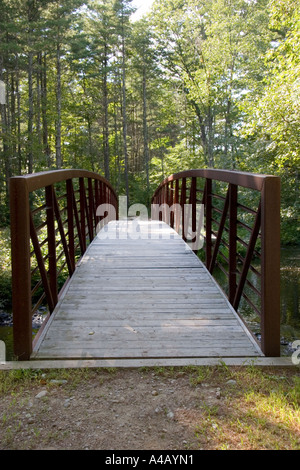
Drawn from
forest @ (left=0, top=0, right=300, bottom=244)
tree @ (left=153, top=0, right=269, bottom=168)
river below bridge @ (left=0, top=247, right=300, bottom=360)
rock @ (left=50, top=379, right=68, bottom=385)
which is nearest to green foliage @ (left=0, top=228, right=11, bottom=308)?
river below bridge @ (left=0, top=247, right=300, bottom=360)

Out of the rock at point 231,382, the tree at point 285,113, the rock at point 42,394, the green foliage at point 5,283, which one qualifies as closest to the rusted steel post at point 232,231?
the rock at point 231,382

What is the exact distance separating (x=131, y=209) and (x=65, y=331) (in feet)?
70.8

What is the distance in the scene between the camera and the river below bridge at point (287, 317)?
5992mm

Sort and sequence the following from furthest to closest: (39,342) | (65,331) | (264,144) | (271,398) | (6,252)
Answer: (264,144) → (6,252) → (65,331) → (39,342) → (271,398)

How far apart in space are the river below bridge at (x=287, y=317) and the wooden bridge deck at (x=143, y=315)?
6.28 feet

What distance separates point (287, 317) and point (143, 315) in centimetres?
496

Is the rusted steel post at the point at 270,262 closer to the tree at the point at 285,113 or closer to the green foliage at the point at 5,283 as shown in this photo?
the tree at the point at 285,113

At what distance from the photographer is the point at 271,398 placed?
2090 mm

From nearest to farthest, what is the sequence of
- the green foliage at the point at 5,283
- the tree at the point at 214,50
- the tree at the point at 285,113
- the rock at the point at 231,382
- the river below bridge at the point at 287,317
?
the rock at the point at 231,382
the river below bridge at the point at 287,317
the green foliage at the point at 5,283
the tree at the point at 285,113
the tree at the point at 214,50

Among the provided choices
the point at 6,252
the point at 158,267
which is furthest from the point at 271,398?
the point at 6,252

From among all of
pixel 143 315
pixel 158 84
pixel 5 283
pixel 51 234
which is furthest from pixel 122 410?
pixel 158 84

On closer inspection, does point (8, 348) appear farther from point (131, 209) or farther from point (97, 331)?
point (131, 209)

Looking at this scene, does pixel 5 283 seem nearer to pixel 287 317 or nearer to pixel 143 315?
pixel 143 315

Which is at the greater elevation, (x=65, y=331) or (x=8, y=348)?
(x=65, y=331)
